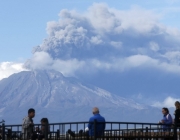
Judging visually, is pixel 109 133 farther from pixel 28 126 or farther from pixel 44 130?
pixel 28 126

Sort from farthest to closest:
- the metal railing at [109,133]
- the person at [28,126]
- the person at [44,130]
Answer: the person at [28,126]
the person at [44,130]
the metal railing at [109,133]

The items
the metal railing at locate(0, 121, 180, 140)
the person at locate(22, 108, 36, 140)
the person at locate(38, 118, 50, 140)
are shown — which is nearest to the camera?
the metal railing at locate(0, 121, 180, 140)

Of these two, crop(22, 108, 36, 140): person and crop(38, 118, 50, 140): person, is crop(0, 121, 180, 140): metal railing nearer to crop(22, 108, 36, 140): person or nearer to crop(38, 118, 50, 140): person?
crop(38, 118, 50, 140): person

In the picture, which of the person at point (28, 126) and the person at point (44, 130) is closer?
the person at point (44, 130)

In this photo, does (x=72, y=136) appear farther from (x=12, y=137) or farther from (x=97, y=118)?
(x=12, y=137)

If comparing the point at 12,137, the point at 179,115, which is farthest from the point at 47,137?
the point at 179,115

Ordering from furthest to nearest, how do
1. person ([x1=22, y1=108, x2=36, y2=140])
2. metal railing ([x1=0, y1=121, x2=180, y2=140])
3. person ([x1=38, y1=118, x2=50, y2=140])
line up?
person ([x1=22, y1=108, x2=36, y2=140]), person ([x1=38, y1=118, x2=50, y2=140]), metal railing ([x1=0, y1=121, x2=180, y2=140])

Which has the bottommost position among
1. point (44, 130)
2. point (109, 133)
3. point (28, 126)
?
point (109, 133)

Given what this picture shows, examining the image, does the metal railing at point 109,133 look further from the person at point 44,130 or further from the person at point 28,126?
the person at point 28,126

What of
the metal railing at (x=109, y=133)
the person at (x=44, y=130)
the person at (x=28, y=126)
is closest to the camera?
the metal railing at (x=109, y=133)

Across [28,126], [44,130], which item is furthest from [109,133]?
[28,126]

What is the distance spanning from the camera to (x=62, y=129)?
27859 millimetres

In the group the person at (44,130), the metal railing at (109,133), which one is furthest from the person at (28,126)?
the person at (44,130)

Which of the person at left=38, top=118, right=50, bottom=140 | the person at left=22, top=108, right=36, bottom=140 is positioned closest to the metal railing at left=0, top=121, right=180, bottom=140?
the person at left=38, top=118, right=50, bottom=140
